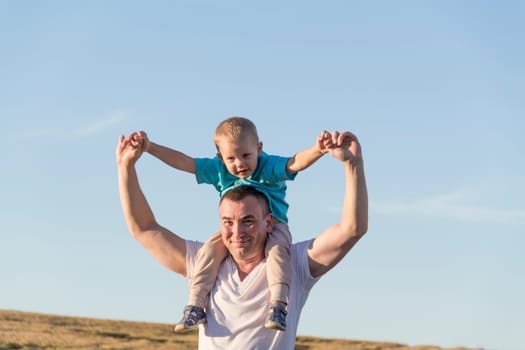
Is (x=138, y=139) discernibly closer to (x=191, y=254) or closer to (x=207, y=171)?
(x=207, y=171)

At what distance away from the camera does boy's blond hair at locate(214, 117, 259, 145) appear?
737 cm

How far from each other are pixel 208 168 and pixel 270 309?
4.34 ft

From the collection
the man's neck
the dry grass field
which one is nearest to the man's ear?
the man's neck

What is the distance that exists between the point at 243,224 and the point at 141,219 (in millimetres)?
1007

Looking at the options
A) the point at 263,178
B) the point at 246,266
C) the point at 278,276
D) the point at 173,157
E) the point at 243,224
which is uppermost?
the point at 173,157

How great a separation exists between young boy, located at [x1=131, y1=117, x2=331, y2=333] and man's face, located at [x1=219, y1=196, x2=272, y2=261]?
5.6 inches

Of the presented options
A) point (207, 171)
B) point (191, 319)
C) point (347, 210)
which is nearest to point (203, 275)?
point (191, 319)

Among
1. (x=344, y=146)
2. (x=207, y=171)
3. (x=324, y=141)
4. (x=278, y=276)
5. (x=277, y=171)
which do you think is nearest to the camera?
(x=344, y=146)

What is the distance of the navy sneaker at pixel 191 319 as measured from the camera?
708cm

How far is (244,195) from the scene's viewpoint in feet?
23.2

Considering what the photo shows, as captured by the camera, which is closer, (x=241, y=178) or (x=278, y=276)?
(x=278, y=276)

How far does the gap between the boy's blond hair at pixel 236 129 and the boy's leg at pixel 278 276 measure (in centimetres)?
84

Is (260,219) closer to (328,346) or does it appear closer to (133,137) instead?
(133,137)

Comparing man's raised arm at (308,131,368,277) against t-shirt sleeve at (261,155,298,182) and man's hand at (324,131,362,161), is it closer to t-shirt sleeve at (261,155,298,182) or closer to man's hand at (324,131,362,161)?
man's hand at (324,131,362,161)
